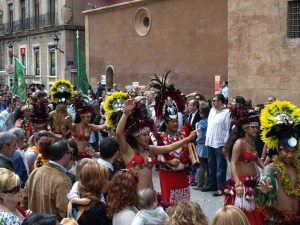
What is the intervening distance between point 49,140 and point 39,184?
84 centimetres

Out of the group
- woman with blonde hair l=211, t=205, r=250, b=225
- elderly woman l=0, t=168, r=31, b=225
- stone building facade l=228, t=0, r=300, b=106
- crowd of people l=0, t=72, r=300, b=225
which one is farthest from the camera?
stone building facade l=228, t=0, r=300, b=106

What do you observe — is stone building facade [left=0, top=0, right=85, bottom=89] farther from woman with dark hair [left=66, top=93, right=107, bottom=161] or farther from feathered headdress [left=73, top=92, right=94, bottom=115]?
woman with dark hair [left=66, top=93, right=107, bottom=161]

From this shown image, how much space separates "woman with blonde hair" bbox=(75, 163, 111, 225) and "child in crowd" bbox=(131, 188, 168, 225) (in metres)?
0.33

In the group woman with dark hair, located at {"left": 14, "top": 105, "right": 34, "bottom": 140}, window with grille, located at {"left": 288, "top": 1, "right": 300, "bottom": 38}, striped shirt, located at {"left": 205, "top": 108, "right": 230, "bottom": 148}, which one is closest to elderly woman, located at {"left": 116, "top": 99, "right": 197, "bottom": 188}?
striped shirt, located at {"left": 205, "top": 108, "right": 230, "bottom": 148}

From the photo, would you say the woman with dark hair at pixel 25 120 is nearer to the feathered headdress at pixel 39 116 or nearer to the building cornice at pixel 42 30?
the feathered headdress at pixel 39 116

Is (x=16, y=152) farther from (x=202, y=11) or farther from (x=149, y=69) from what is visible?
(x=149, y=69)

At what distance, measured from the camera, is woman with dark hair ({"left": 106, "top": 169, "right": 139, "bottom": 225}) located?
425cm

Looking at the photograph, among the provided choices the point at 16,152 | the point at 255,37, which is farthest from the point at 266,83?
the point at 16,152

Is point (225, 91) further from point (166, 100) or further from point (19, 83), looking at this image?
point (166, 100)

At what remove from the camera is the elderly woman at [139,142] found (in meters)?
5.84

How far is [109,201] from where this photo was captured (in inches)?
169

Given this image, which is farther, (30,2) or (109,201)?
(30,2)

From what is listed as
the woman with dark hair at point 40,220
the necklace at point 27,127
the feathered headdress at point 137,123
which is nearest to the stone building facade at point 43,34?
the necklace at point 27,127

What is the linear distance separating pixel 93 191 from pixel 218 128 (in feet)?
17.1
